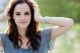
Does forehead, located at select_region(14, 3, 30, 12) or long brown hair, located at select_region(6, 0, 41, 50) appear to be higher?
forehead, located at select_region(14, 3, 30, 12)

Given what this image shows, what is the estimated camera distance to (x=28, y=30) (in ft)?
8.13

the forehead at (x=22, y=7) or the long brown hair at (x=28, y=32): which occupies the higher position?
the forehead at (x=22, y=7)

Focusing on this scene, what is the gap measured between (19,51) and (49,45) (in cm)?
19

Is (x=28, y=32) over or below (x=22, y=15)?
below

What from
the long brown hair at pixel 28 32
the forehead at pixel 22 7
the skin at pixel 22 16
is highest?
the forehead at pixel 22 7

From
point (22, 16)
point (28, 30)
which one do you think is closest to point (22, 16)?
point (22, 16)

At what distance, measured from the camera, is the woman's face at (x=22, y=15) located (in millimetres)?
2391

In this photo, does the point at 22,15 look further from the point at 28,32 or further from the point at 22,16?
the point at 28,32

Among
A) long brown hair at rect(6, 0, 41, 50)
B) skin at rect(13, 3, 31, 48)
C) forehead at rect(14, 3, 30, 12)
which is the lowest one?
long brown hair at rect(6, 0, 41, 50)

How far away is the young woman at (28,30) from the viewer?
244cm

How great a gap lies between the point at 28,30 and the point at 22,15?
0.42 ft

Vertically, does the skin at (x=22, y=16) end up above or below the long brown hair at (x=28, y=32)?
above

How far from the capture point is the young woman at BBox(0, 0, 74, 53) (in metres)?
2.44

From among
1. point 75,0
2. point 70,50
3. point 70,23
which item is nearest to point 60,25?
point 70,23
